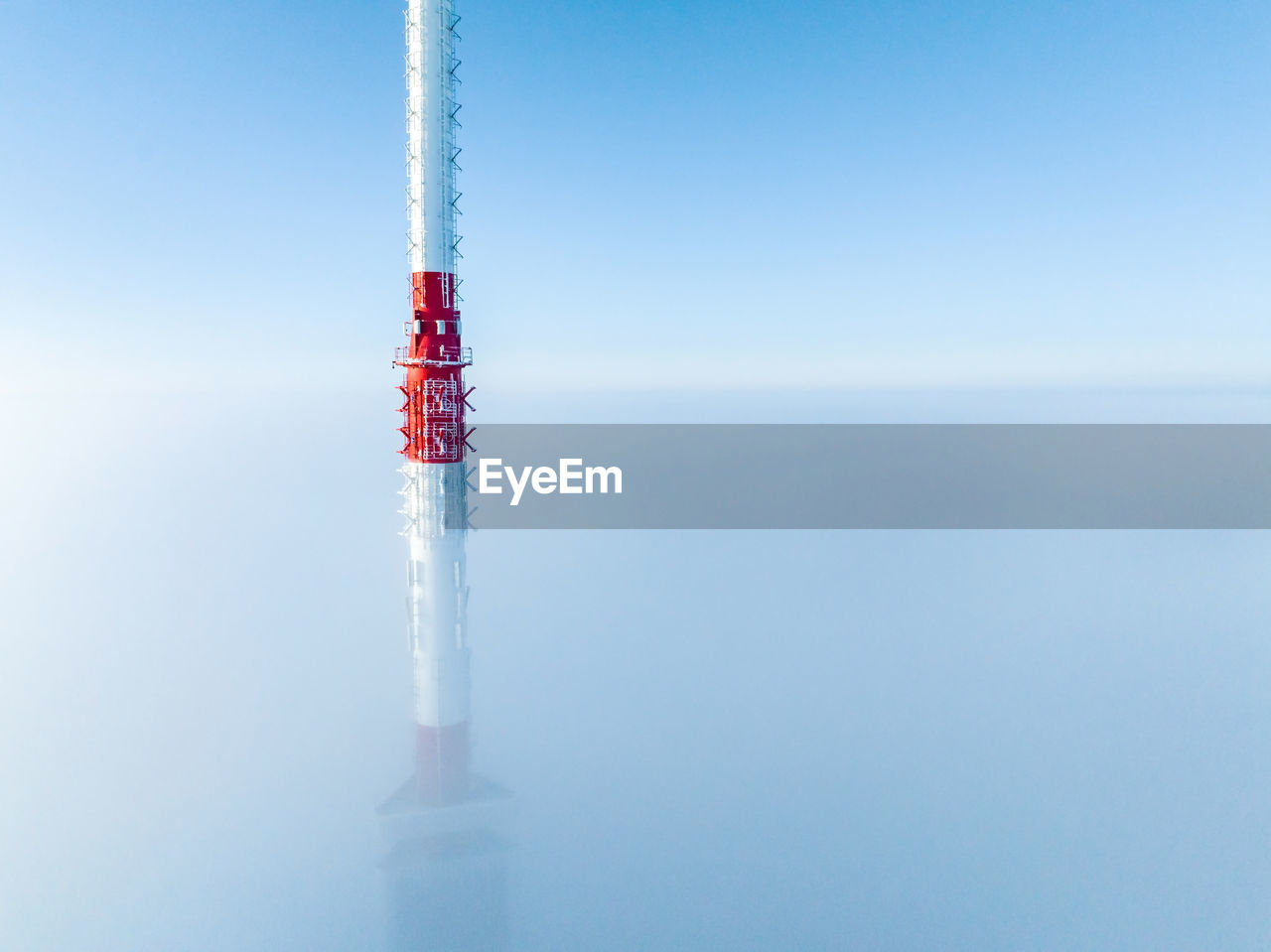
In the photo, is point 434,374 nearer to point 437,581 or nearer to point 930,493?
point 437,581

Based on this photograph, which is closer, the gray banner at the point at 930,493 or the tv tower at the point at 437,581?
the tv tower at the point at 437,581

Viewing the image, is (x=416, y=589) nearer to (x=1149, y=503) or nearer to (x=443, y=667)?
(x=443, y=667)

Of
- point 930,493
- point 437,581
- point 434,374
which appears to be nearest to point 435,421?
point 434,374

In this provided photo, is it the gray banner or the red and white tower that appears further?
the gray banner
